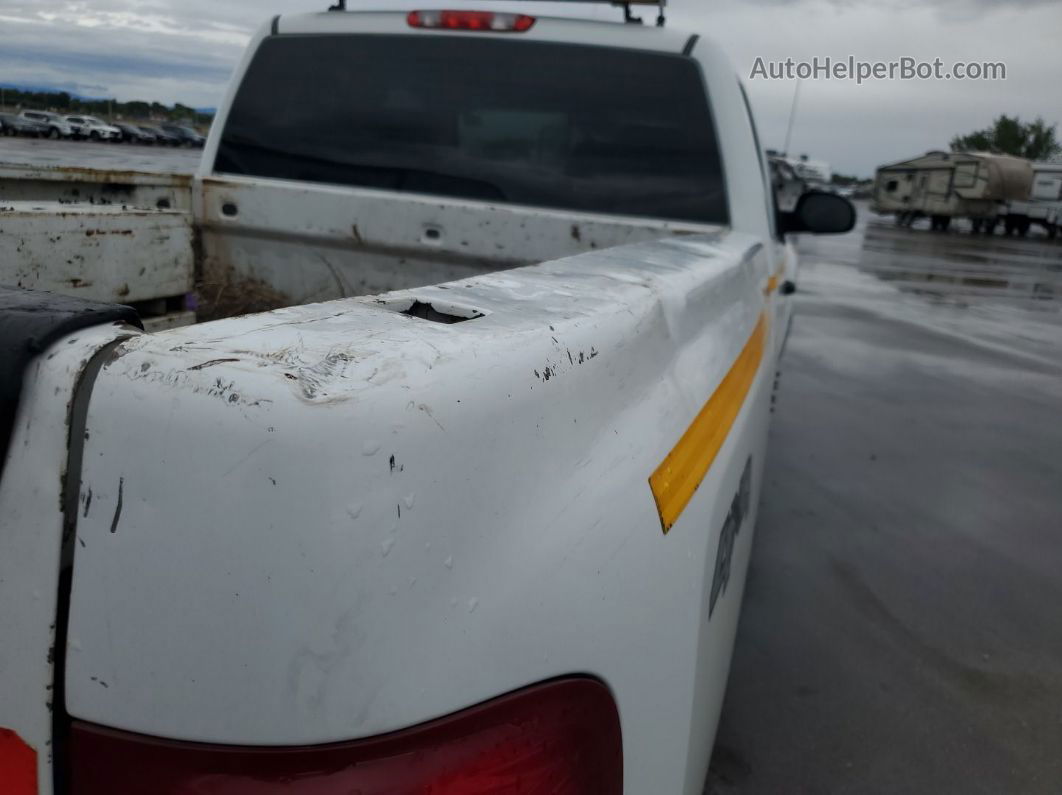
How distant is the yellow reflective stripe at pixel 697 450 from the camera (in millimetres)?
1019

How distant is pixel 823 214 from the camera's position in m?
3.47

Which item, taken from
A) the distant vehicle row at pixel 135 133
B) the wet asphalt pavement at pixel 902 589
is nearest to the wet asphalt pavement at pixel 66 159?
the wet asphalt pavement at pixel 902 589

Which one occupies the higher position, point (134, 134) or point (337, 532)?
point (134, 134)

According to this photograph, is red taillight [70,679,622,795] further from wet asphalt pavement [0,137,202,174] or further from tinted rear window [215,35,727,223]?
wet asphalt pavement [0,137,202,174]

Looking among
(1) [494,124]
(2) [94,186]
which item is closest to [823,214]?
Result: (1) [494,124]

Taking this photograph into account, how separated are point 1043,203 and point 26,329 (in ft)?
121

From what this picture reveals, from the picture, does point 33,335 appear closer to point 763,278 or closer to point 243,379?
point 243,379

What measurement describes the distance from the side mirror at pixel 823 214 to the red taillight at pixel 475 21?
4.51ft

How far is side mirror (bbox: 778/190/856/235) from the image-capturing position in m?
3.41

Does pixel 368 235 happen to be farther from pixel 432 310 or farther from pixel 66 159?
pixel 66 159

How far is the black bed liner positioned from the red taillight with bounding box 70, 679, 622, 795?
0.27 metres

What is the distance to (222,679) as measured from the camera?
2.25 feet

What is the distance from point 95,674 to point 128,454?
188mm

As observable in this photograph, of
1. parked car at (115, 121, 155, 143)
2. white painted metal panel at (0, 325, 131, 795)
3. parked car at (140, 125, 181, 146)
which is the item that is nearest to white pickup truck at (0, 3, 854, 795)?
white painted metal panel at (0, 325, 131, 795)
